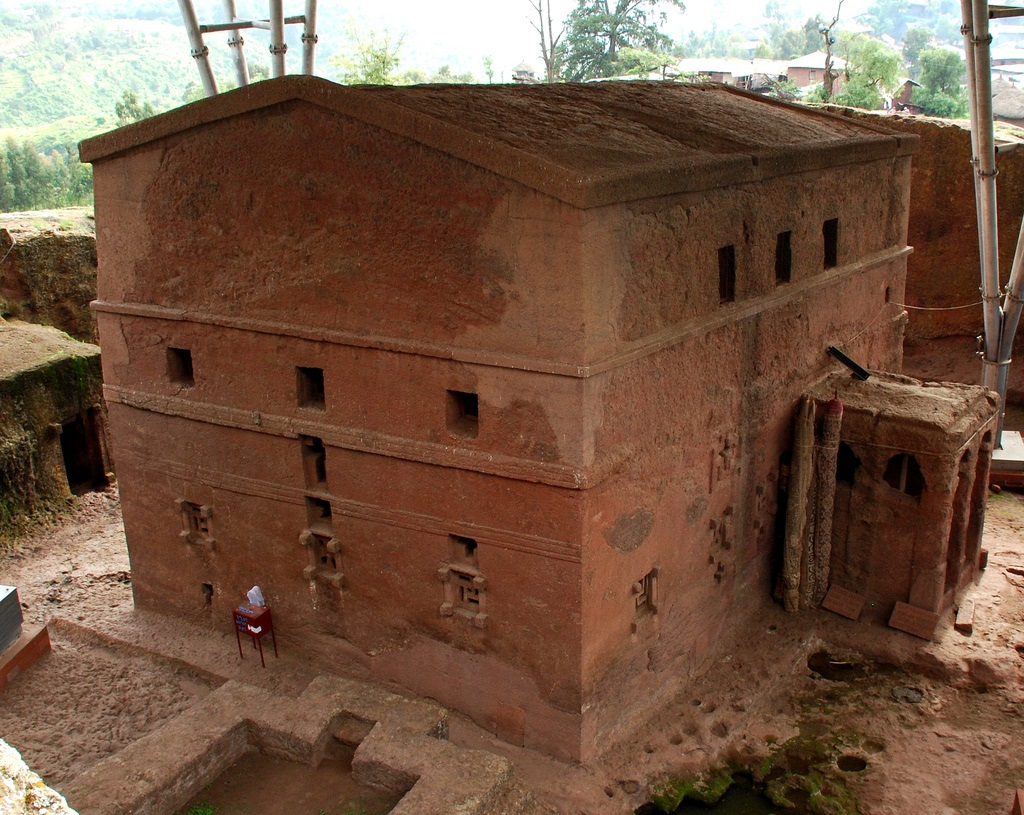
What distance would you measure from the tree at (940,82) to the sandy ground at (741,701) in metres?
28.3

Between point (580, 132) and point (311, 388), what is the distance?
10.5 ft

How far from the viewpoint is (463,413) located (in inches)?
320

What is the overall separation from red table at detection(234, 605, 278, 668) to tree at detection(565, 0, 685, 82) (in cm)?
3296

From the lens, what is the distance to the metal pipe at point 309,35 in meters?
14.6

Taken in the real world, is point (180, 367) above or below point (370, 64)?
below

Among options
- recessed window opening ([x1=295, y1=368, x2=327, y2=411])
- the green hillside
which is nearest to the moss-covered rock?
recessed window opening ([x1=295, y1=368, x2=327, y2=411])

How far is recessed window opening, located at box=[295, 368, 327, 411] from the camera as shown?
28.6ft

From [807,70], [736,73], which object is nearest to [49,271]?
[736,73]

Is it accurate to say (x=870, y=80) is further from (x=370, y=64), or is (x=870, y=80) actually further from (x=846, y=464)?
(x=846, y=464)

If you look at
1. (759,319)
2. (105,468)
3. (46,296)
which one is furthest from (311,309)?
(46,296)

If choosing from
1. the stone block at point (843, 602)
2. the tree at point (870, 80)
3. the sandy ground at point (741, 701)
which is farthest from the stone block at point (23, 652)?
the tree at point (870, 80)

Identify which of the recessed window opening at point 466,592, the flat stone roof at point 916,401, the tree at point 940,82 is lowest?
the recessed window opening at point 466,592

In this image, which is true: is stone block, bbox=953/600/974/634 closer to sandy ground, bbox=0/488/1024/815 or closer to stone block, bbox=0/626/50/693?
sandy ground, bbox=0/488/1024/815

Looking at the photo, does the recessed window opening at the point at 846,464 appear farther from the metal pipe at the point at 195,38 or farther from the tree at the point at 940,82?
the tree at the point at 940,82
